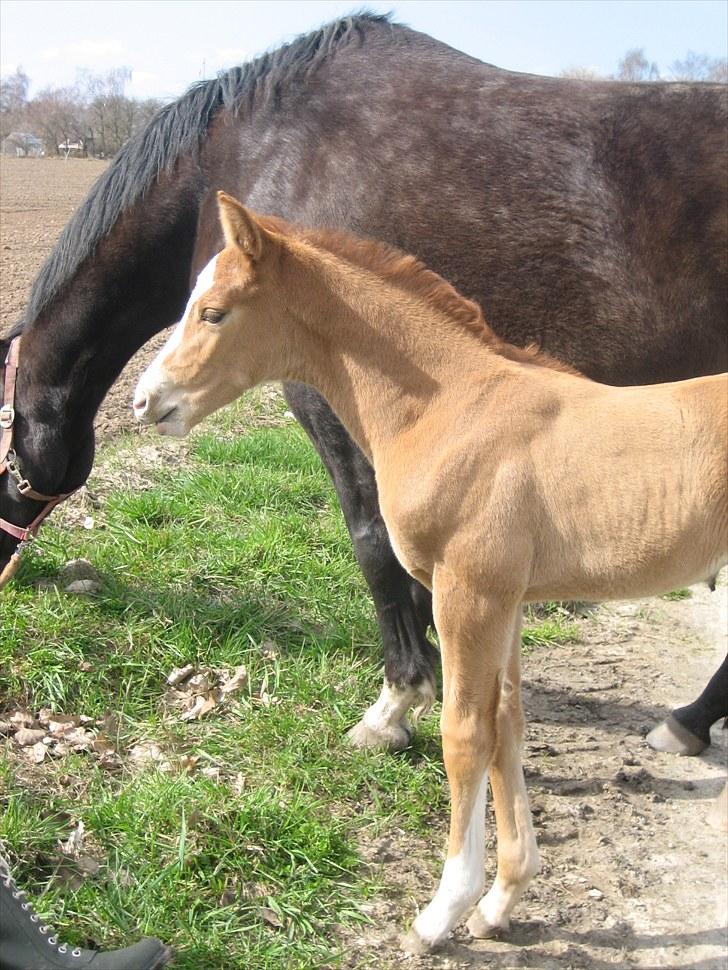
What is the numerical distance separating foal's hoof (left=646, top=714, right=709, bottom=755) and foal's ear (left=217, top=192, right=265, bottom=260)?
245 centimetres

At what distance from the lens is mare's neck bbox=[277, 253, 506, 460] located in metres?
2.51

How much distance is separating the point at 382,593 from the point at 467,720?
3.48 ft

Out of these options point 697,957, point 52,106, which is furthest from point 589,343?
point 52,106

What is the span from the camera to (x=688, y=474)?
222cm

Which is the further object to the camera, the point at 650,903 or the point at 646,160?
the point at 646,160

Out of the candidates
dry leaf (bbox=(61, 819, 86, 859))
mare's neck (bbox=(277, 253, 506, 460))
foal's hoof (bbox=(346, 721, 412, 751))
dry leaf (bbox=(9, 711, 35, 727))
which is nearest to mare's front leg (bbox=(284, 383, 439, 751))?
foal's hoof (bbox=(346, 721, 412, 751))

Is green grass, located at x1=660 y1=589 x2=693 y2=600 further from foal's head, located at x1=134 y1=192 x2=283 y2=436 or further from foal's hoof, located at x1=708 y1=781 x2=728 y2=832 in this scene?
foal's head, located at x1=134 y1=192 x2=283 y2=436

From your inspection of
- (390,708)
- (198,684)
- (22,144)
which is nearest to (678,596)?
(390,708)

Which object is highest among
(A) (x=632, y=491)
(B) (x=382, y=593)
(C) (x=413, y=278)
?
(C) (x=413, y=278)

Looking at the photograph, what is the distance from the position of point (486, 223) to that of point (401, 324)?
32.1 inches

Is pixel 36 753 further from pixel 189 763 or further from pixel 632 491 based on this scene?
pixel 632 491

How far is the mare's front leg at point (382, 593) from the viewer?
3303 mm

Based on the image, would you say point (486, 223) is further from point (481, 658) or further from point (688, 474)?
point (481, 658)

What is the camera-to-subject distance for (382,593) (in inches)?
137
